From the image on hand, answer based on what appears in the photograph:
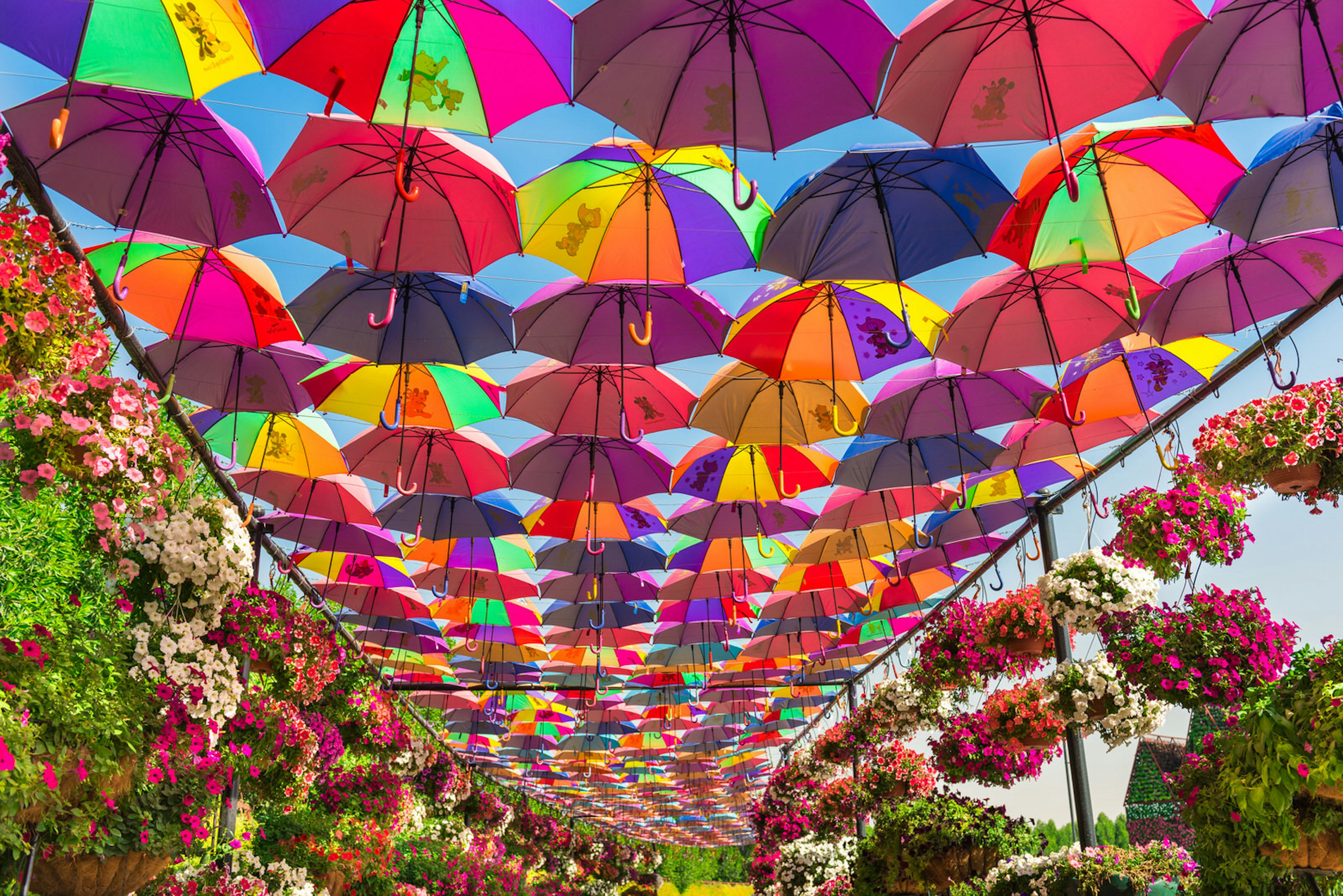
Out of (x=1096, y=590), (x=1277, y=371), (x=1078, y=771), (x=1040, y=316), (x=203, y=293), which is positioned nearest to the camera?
(x=1277, y=371)

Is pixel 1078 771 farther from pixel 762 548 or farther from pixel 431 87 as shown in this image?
pixel 431 87

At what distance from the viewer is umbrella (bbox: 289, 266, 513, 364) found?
20.6ft

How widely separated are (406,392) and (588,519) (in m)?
3.33

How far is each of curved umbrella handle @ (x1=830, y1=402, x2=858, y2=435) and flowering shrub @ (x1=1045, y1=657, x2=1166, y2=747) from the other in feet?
9.14

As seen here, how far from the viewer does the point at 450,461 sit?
28.6ft

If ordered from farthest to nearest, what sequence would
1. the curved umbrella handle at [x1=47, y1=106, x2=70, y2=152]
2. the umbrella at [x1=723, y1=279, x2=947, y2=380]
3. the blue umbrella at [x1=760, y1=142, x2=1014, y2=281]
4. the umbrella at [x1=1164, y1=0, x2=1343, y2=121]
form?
the umbrella at [x1=723, y1=279, x2=947, y2=380] < the blue umbrella at [x1=760, y1=142, x2=1014, y2=281] < the umbrella at [x1=1164, y1=0, x2=1343, y2=121] < the curved umbrella handle at [x1=47, y1=106, x2=70, y2=152]

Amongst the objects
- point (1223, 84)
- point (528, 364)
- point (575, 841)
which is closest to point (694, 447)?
point (528, 364)

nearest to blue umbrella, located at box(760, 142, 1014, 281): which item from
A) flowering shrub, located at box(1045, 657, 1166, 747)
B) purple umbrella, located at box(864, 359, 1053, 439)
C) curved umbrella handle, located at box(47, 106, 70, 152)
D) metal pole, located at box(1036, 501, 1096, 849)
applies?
purple umbrella, located at box(864, 359, 1053, 439)

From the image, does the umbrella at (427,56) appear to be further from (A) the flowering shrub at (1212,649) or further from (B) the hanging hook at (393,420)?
(A) the flowering shrub at (1212,649)

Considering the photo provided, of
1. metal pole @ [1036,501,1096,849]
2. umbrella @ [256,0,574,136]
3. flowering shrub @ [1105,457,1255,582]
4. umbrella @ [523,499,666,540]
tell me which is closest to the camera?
umbrella @ [256,0,574,136]

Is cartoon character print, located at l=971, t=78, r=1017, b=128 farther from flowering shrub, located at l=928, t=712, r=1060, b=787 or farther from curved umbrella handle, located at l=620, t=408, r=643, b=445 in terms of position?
flowering shrub, located at l=928, t=712, r=1060, b=787

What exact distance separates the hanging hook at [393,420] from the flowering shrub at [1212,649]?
5804mm

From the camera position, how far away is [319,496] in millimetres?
9578

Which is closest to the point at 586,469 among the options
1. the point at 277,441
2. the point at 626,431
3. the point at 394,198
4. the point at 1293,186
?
the point at 626,431
